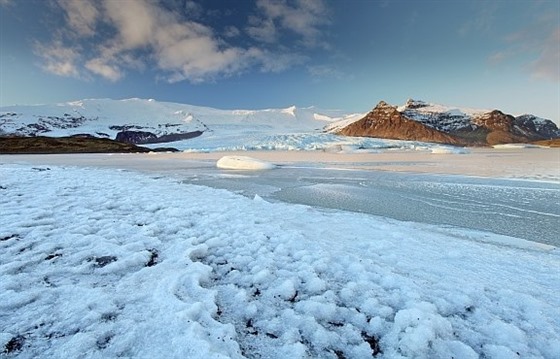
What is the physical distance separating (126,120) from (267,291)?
561 ft

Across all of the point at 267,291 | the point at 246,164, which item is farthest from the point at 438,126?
the point at 267,291

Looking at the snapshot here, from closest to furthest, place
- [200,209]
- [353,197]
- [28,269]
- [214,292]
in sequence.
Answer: [214,292] < [28,269] < [200,209] < [353,197]

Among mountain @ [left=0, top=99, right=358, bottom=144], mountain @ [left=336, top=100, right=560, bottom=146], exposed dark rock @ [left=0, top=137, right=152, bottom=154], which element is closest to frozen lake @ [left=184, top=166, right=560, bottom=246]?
exposed dark rock @ [left=0, top=137, right=152, bottom=154]

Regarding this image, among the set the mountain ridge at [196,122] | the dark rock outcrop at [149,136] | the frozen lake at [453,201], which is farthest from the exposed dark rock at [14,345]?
the dark rock outcrop at [149,136]

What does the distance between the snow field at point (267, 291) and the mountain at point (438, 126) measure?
15997 cm

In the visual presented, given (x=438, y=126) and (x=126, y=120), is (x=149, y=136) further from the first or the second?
(x=438, y=126)

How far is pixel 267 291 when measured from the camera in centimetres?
269

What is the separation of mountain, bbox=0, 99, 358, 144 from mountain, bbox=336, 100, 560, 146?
32661 millimetres

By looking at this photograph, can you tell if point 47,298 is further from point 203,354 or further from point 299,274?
point 299,274

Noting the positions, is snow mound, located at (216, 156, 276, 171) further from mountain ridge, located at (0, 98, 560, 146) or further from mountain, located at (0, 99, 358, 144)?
mountain ridge, located at (0, 98, 560, 146)

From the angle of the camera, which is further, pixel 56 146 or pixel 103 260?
pixel 56 146

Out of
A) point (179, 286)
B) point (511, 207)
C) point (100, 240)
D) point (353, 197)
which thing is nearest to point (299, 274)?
point (179, 286)

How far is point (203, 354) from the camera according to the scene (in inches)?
69.9

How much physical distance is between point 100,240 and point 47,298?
56.7 inches
